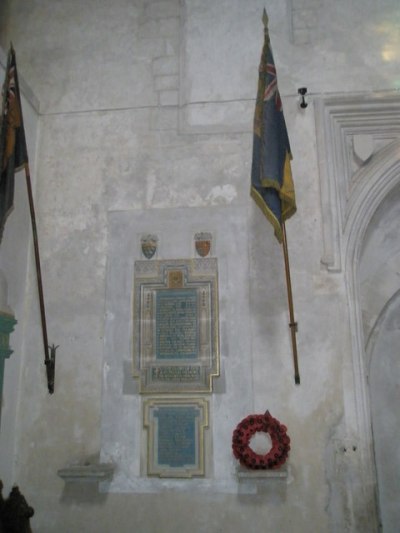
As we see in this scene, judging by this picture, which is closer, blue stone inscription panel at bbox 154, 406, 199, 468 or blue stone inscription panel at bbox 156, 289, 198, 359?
blue stone inscription panel at bbox 154, 406, 199, 468

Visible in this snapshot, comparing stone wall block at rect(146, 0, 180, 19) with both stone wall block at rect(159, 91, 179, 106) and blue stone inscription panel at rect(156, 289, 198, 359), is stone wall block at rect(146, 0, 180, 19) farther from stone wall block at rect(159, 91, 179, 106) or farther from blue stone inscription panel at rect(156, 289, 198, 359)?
blue stone inscription panel at rect(156, 289, 198, 359)

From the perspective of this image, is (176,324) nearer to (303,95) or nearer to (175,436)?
(175,436)

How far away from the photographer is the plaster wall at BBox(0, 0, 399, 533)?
4.14 metres

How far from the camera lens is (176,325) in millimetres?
4426

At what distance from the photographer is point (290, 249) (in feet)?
14.9

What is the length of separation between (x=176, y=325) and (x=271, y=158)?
1.45 m

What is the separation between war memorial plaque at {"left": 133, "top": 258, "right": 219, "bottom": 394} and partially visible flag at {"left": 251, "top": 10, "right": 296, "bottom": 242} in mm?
679

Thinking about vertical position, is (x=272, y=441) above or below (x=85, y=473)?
above

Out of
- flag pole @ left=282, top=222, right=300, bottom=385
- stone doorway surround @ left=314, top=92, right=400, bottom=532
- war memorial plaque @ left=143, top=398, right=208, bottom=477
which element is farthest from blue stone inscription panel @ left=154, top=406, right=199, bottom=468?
stone doorway surround @ left=314, top=92, right=400, bottom=532

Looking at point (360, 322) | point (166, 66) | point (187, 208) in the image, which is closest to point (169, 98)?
point (166, 66)

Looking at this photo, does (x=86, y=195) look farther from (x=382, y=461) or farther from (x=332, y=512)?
(x=382, y=461)

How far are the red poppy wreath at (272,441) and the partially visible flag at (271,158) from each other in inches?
51.7

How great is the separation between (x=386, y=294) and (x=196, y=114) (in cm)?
238

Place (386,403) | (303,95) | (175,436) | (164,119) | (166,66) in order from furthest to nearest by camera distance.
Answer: (386,403)
(166,66)
(164,119)
(303,95)
(175,436)
